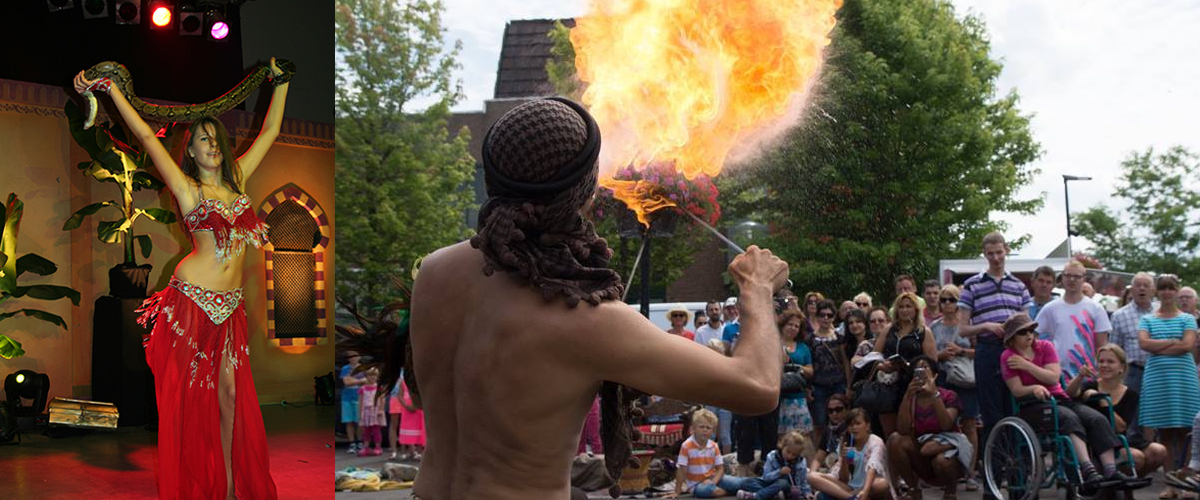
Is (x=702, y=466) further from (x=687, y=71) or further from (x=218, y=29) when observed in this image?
(x=218, y=29)

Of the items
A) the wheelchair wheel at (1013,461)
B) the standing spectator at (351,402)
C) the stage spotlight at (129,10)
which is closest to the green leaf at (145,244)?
the standing spectator at (351,402)

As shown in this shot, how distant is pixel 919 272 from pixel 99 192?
8995mm

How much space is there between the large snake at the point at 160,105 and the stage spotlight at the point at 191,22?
5.63 feet

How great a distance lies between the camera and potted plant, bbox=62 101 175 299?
8.28 metres

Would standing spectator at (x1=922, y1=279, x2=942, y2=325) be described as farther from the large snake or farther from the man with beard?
the man with beard

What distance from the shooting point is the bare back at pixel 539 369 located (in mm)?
2045

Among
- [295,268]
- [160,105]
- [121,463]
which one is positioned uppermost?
[160,105]

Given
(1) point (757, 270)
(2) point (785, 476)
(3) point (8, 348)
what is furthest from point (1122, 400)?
(3) point (8, 348)

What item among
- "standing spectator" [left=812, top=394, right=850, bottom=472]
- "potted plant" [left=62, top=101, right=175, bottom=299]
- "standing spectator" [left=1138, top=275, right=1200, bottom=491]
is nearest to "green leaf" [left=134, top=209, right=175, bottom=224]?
"potted plant" [left=62, top=101, right=175, bottom=299]

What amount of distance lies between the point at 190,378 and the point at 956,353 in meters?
4.57

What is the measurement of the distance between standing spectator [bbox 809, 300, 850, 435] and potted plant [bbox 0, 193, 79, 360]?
611 centimetres

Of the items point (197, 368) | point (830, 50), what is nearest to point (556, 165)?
point (197, 368)

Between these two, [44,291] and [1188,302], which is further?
[44,291]

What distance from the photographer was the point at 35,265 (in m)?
9.59
